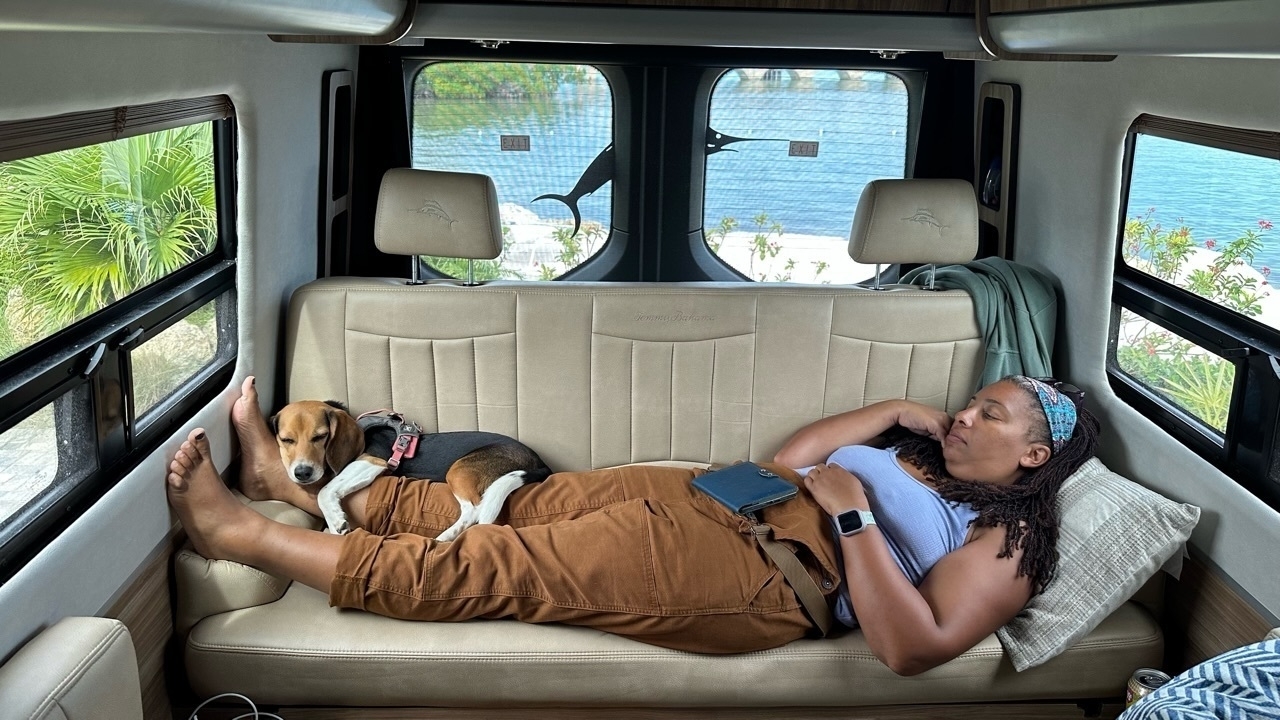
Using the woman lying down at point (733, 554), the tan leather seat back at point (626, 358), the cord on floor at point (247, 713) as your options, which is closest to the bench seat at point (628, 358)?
the tan leather seat back at point (626, 358)

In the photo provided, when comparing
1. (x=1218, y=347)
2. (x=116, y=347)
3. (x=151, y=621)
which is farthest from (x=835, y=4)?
(x=151, y=621)

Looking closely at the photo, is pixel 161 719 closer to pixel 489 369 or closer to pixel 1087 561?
pixel 489 369

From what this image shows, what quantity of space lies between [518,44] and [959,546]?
2.34 meters

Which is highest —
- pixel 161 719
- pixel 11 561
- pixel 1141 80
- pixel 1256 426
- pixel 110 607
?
pixel 1141 80

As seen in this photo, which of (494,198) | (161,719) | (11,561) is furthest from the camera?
(494,198)

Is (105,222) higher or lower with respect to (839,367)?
higher

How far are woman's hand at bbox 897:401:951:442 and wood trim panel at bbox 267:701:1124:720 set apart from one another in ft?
2.50

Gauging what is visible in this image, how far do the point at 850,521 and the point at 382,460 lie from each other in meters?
1.35

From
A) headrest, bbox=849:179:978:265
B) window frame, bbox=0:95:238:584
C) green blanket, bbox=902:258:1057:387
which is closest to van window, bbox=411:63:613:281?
window frame, bbox=0:95:238:584

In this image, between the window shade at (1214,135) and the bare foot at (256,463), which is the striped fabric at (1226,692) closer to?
the window shade at (1214,135)

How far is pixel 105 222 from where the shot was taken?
2270 millimetres

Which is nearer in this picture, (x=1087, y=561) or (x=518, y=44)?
(x=1087, y=561)

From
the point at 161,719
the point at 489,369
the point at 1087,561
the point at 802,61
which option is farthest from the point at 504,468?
the point at 802,61

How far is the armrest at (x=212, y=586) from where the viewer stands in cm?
249
